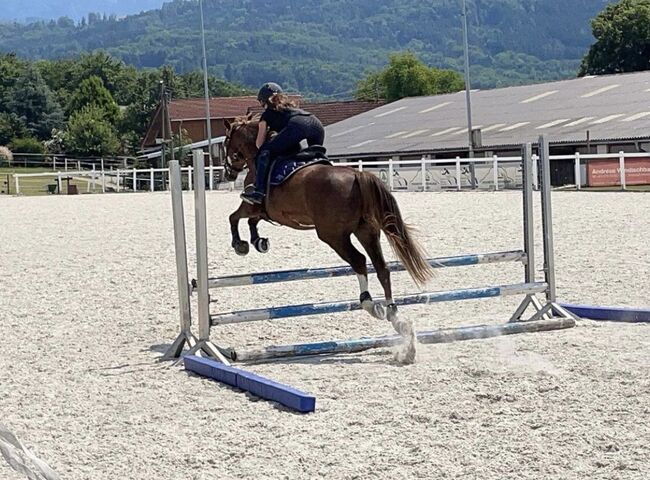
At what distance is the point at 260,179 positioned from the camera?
321 inches

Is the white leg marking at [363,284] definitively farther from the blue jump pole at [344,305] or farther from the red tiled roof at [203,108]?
the red tiled roof at [203,108]

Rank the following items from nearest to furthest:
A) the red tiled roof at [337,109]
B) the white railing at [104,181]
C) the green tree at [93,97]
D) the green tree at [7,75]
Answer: the white railing at [104,181], the red tiled roof at [337,109], the green tree at [7,75], the green tree at [93,97]

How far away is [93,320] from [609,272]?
18.6 feet

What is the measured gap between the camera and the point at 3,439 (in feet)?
14.5

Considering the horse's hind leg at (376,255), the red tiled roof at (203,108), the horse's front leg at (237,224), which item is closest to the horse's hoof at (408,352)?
the horse's hind leg at (376,255)

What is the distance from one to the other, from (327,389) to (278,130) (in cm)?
254

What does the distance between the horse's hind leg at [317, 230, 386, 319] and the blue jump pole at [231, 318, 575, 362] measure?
0.24 m

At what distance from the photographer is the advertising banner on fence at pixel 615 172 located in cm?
2864

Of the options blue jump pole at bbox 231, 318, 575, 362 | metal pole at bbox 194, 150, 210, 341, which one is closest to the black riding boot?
metal pole at bbox 194, 150, 210, 341

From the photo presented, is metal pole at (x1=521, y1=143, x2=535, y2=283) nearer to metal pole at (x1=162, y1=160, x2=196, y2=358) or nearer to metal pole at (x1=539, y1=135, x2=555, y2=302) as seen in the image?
metal pole at (x1=539, y1=135, x2=555, y2=302)

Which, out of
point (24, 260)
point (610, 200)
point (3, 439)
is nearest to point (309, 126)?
point (3, 439)

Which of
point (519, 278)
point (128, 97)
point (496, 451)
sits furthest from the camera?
point (128, 97)

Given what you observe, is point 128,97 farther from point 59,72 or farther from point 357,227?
point 357,227

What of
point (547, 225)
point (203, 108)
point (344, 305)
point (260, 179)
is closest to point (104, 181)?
point (203, 108)
